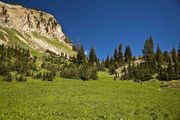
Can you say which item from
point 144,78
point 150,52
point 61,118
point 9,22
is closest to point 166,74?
point 144,78

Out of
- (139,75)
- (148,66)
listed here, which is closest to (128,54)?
(148,66)

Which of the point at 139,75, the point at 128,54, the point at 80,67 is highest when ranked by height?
the point at 128,54

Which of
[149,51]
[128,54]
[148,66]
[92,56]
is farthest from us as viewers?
[128,54]

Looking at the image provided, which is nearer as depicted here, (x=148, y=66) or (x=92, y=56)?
(x=148, y=66)

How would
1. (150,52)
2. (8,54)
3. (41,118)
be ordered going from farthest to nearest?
(150,52)
(8,54)
(41,118)

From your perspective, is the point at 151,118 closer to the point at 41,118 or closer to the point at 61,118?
the point at 61,118

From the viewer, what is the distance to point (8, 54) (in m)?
77.4

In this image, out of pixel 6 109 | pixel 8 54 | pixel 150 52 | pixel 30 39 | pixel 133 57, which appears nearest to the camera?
pixel 6 109

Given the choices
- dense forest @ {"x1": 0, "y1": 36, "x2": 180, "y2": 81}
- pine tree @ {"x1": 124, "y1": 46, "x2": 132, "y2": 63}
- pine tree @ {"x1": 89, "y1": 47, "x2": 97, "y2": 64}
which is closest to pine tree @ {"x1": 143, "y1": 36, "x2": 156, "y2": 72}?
dense forest @ {"x1": 0, "y1": 36, "x2": 180, "y2": 81}

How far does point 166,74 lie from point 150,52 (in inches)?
1493

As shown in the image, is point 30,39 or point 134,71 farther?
point 30,39

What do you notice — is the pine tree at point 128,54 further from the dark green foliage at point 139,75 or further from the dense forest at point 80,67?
the dark green foliage at point 139,75

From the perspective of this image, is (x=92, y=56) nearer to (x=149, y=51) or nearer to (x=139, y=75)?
(x=149, y=51)

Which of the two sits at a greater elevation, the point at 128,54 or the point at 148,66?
the point at 128,54
